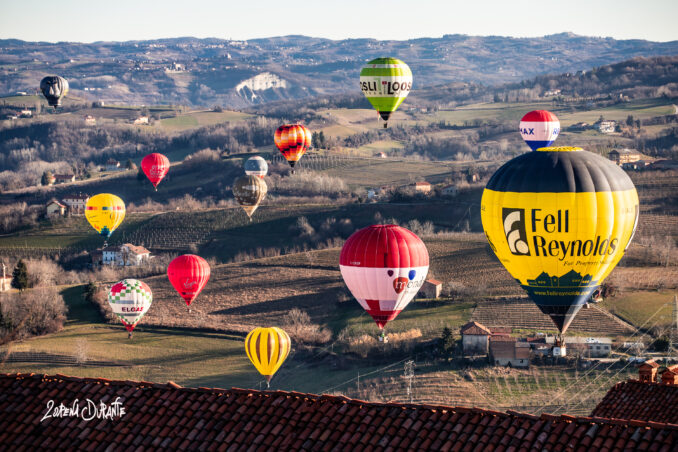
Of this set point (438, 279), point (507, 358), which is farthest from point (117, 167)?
point (507, 358)

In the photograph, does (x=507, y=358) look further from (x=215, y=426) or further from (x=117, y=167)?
(x=117, y=167)

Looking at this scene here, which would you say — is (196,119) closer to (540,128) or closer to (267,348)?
(540,128)

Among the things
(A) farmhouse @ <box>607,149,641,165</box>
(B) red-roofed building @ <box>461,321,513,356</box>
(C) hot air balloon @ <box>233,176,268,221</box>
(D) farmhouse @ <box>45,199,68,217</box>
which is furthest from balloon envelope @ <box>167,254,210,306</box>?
(A) farmhouse @ <box>607,149,641,165</box>

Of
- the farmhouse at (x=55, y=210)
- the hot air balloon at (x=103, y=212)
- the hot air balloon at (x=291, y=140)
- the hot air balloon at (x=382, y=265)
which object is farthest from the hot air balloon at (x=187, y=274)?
the farmhouse at (x=55, y=210)

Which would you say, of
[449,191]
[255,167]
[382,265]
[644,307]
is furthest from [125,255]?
[382,265]

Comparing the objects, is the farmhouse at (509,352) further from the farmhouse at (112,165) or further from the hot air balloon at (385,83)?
the farmhouse at (112,165)

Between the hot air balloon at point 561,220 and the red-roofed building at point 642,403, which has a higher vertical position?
the hot air balloon at point 561,220
